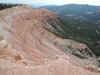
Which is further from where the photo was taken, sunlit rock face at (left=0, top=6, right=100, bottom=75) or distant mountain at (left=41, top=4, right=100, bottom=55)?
distant mountain at (left=41, top=4, right=100, bottom=55)

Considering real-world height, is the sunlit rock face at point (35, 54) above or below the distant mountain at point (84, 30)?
above

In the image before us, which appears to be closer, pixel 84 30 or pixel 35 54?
pixel 35 54

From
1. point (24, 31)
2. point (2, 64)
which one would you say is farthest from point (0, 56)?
point (24, 31)

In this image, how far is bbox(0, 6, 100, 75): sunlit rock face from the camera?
671 cm

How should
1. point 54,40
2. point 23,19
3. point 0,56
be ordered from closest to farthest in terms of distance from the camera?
point 0,56, point 54,40, point 23,19

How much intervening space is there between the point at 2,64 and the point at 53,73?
245 centimetres

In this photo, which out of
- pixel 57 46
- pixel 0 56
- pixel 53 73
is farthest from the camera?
pixel 57 46

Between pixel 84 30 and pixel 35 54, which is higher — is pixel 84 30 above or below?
below

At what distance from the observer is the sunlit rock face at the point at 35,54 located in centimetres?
671

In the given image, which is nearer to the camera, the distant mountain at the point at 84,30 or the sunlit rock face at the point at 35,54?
the sunlit rock face at the point at 35,54

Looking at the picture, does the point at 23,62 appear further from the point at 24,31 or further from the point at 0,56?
the point at 24,31

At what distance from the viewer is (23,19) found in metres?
16.5

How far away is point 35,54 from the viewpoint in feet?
31.7

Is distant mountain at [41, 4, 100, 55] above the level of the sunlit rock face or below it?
below
